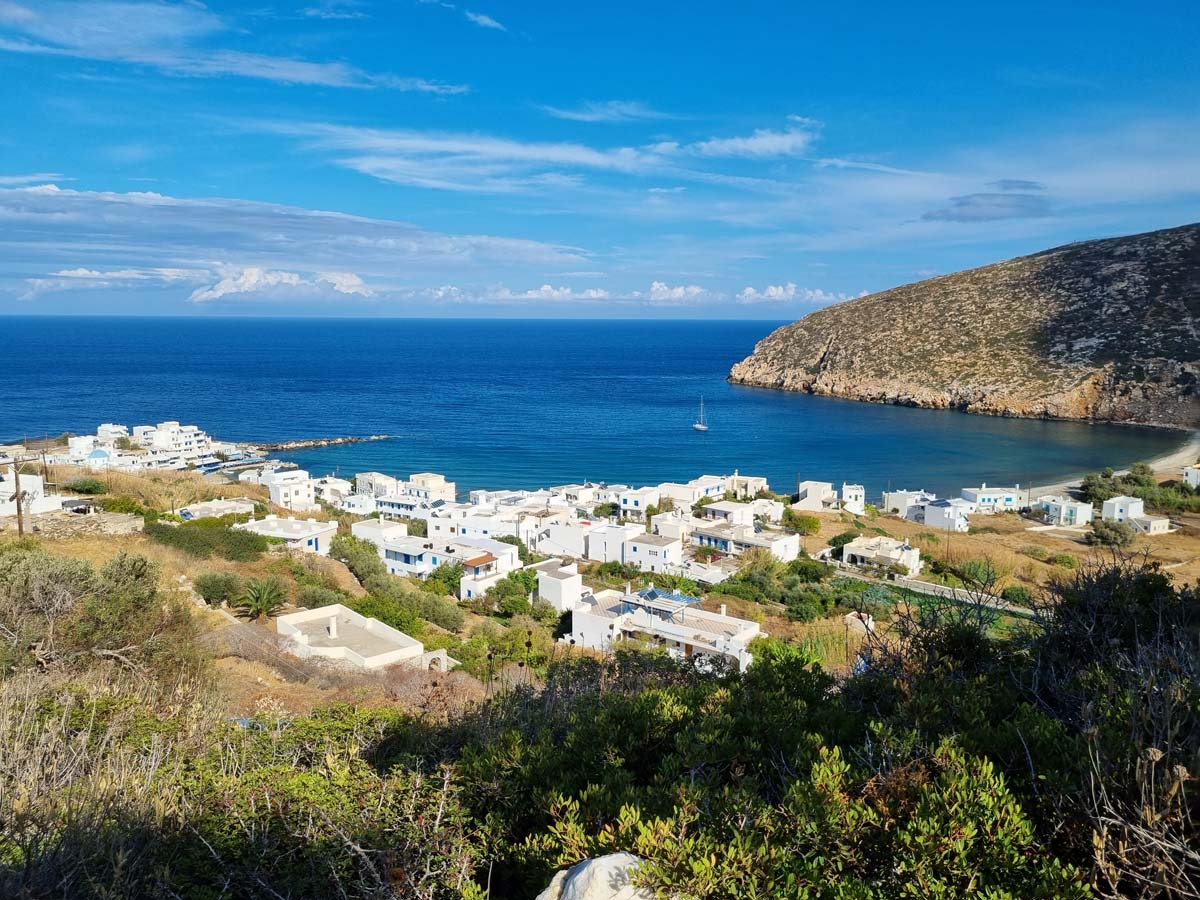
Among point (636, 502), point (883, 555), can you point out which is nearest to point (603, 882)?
point (883, 555)

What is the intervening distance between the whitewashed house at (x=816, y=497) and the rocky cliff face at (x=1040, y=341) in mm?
33668

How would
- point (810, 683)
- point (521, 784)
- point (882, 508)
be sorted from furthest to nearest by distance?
point (882, 508)
point (810, 683)
point (521, 784)

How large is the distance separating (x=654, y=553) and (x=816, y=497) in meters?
13.8

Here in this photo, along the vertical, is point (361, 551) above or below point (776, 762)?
below

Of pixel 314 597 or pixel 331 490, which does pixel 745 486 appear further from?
pixel 314 597

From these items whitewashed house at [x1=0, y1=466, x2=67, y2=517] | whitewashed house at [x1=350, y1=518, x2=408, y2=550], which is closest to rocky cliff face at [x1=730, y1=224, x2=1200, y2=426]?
whitewashed house at [x1=350, y1=518, x2=408, y2=550]

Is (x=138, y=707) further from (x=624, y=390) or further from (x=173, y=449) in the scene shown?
(x=624, y=390)

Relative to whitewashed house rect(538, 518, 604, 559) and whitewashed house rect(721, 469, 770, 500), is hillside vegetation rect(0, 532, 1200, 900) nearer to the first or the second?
whitewashed house rect(538, 518, 604, 559)

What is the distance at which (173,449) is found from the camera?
A: 4488cm

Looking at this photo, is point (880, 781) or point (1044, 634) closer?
point (880, 781)

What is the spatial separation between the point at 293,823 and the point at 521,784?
114 centimetres

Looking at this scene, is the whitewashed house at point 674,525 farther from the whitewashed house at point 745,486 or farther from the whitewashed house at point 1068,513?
the whitewashed house at point 1068,513

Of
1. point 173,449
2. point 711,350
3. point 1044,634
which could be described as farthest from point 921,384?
point 711,350

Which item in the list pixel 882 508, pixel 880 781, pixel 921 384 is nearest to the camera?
pixel 880 781
